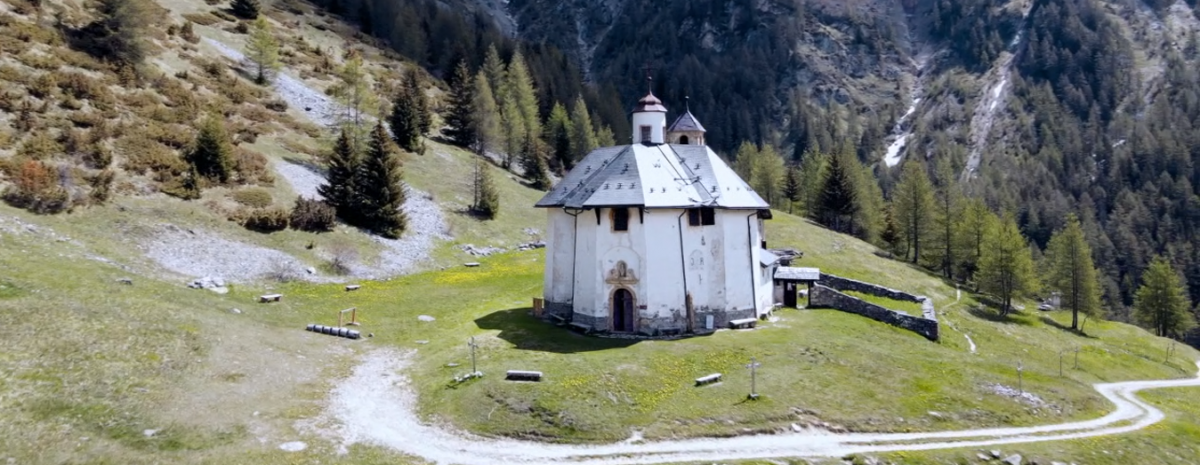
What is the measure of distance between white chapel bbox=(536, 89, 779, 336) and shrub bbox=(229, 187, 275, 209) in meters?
22.4

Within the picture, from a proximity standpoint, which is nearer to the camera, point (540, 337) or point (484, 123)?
point (540, 337)

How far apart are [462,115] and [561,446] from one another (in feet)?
234

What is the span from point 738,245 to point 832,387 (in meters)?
12.3

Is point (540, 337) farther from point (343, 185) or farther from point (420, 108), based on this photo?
point (420, 108)

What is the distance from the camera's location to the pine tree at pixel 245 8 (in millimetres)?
96625

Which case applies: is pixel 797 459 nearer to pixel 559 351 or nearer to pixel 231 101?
pixel 559 351

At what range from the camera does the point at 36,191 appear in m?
37.6

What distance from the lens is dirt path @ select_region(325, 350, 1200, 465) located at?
899 inches

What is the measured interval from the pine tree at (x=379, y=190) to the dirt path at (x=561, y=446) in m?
27.0

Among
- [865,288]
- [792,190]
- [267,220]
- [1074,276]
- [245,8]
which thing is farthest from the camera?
[792,190]

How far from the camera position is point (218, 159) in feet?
165

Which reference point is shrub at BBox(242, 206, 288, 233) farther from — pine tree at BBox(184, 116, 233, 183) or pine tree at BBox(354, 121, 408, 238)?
pine tree at BBox(354, 121, 408, 238)

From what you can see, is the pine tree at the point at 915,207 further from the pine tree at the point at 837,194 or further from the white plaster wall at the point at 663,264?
the white plaster wall at the point at 663,264

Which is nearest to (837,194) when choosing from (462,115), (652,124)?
(462,115)
